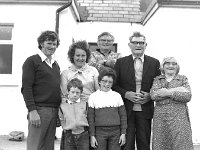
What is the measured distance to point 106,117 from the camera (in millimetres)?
3727

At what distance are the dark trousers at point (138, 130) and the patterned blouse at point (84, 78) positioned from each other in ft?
2.21

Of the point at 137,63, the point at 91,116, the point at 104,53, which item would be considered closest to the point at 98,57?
the point at 104,53

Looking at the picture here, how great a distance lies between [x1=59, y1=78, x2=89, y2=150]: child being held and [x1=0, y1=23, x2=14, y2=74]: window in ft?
15.7

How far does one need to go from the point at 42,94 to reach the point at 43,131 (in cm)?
46

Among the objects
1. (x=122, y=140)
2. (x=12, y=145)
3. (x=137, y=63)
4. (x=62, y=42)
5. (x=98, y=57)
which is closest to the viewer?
(x=122, y=140)

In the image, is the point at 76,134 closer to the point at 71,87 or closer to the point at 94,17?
the point at 71,87

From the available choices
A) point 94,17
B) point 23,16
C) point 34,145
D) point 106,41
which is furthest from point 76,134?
point 94,17

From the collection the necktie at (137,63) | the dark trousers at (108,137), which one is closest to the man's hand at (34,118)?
the dark trousers at (108,137)

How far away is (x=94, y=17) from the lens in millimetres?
10016

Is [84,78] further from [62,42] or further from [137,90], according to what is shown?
[62,42]

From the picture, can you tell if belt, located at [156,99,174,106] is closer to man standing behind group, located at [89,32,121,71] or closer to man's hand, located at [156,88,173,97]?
man's hand, located at [156,88,173,97]

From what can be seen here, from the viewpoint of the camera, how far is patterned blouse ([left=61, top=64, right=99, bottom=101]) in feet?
12.8

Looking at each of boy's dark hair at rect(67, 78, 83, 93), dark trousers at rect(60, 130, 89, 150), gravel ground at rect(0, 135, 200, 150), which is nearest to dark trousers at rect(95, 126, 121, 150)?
dark trousers at rect(60, 130, 89, 150)

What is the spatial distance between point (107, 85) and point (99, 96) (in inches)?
6.9
